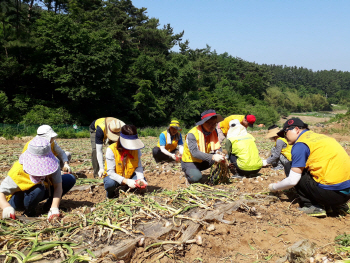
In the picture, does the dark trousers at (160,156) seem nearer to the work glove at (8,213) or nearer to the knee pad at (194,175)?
the knee pad at (194,175)

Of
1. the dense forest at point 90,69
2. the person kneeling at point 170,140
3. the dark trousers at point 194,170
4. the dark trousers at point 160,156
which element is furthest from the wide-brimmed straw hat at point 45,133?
the dense forest at point 90,69

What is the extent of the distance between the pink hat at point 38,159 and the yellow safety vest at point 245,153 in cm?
319

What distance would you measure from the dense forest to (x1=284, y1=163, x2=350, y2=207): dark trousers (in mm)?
26492

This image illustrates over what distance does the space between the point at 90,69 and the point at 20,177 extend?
27.4 m

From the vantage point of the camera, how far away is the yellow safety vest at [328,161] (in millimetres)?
3012

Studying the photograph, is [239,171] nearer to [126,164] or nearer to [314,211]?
[314,211]

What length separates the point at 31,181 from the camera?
312 cm

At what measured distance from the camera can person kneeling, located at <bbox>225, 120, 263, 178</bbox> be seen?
4.92 m

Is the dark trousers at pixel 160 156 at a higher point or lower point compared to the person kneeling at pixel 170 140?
lower

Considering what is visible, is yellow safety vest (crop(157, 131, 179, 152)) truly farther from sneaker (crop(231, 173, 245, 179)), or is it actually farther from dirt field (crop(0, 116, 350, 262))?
dirt field (crop(0, 116, 350, 262))

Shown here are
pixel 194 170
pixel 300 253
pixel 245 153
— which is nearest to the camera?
pixel 300 253

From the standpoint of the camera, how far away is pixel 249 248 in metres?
2.67

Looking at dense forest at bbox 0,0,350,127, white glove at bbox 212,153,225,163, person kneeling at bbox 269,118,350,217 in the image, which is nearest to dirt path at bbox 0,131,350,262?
person kneeling at bbox 269,118,350,217

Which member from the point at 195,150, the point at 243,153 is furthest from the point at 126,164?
the point at 243,153
